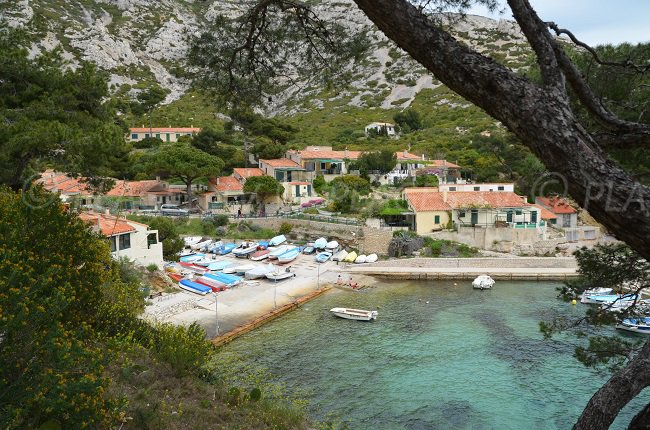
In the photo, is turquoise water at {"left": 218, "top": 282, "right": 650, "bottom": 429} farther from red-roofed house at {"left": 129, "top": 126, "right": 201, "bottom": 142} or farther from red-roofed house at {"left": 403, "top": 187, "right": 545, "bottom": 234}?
red-roofed house at {"left": 129, "top": 126, "right": 201, "bottom": 142}

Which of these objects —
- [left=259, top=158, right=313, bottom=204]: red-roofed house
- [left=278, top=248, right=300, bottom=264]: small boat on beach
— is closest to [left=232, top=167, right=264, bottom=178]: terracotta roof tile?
[left=259, top=158, right=313, bottom=204]: red-roofed house

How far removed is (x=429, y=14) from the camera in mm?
4457

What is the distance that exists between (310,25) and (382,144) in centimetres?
5193

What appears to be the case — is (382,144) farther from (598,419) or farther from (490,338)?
(598,419)

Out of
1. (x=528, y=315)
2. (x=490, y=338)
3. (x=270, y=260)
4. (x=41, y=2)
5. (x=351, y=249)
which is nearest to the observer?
(x=490, y=338)

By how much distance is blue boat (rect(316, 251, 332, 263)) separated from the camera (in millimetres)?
29325

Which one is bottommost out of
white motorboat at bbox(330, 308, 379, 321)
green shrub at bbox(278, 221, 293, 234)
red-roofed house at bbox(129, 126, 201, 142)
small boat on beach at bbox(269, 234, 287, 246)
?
white motorboat at bbox(330, 308, 379, 321)

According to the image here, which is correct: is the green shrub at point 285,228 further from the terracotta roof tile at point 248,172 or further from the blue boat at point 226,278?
the blue boat at point 226,278

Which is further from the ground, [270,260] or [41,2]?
[41,2]

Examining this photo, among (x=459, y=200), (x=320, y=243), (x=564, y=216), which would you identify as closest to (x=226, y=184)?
(x=320, y=243)

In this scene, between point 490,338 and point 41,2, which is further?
point 41,2

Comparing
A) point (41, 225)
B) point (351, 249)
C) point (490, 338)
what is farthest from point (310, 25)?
point (351, 249)

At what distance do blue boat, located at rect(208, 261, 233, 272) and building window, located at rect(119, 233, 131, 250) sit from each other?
5582 millimetres

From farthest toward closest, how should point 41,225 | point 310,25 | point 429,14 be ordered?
point 41,225
point 310,25
point 429,14
